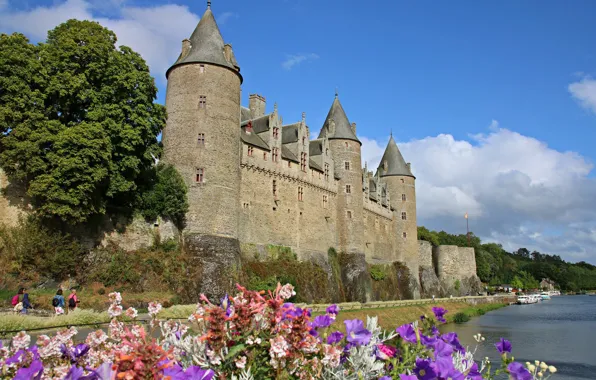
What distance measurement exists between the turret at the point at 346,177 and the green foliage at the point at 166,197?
19.2m

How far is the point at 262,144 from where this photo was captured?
123 feet

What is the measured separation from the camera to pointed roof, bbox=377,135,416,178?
60.7 m

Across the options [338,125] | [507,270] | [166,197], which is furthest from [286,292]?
[507,270]

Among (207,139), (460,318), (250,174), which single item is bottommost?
(460,318)

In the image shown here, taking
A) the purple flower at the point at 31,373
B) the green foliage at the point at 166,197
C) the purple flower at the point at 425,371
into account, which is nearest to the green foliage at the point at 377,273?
the green foliage at the point at 166,197

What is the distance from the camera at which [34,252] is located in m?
22.4

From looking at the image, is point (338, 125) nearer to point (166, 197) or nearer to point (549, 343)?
point (166, 197)

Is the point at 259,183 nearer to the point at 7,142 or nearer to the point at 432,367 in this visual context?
the point at 7,142

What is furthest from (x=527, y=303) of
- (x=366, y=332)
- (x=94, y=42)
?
(x=366, y=332)

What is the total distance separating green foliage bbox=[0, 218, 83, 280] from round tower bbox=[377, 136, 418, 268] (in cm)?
4097

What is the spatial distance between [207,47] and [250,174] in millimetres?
9453

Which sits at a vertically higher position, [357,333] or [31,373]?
[357,333]

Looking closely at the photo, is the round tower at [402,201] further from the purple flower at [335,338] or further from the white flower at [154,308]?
the white flower at [154,308]

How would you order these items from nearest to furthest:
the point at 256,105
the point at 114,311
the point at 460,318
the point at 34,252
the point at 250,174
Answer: the point at 114,311, the point at 34,252, the point at 250,174, the point at 460,318, the point at 256,105
